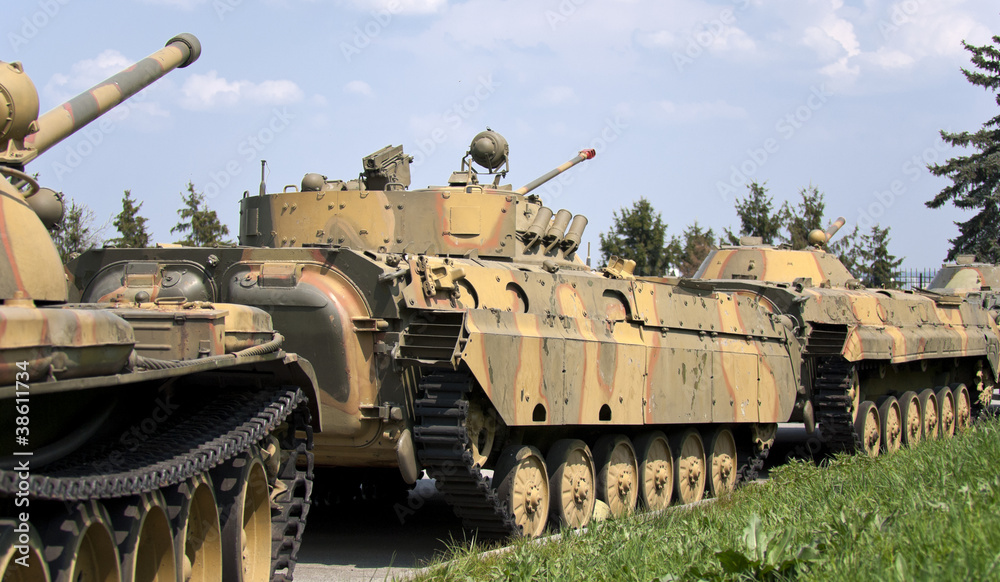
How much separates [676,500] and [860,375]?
16.1 feet

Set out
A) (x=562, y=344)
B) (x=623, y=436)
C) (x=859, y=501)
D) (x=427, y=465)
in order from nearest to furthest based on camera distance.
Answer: (x=859, y=501) → (x=427, y=465) → (x=562, y=344) → (x=623, y=436)

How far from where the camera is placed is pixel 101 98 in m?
6.51

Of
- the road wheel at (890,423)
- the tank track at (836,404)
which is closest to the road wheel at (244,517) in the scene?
the tank track at (836,404)

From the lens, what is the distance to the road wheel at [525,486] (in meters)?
9.05

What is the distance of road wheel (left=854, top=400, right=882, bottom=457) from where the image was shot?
48.9 feet

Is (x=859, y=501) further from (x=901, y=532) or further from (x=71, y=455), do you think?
(x=71, y=455)

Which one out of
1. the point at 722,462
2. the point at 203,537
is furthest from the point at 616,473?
the point at 203,537

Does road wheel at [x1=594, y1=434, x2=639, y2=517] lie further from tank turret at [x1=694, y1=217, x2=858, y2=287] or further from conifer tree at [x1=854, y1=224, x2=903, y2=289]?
conifer tree at [x1=854, y1=224, x2=903, y2=289]

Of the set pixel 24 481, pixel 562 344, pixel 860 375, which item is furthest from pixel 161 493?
pixel 860 375

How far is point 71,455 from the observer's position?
532cm

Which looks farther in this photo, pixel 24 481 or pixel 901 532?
pixel 901 532

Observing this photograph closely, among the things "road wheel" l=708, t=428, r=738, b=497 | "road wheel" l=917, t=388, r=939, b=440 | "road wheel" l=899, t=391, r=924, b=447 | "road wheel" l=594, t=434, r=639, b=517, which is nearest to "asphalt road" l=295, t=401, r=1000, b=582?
"road wheel" l=594, t=434, r=639, b=517

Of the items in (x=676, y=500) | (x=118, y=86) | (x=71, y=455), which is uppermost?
(x=118, y=86)

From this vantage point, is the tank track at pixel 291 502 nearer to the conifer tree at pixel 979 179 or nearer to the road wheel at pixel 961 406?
the road wheel at pixel 961 406
